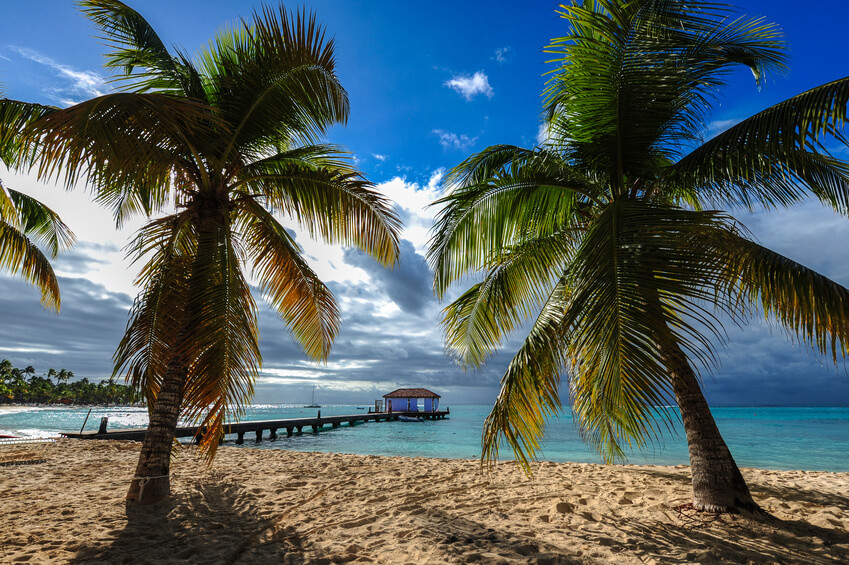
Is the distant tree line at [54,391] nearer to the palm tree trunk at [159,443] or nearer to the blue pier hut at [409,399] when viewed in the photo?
the blue pier hut at [409,399]

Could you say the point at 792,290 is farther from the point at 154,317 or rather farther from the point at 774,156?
the point at 154,317

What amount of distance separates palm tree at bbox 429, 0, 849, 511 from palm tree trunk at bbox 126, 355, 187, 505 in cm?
377

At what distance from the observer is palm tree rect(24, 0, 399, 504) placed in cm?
478

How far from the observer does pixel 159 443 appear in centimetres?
529

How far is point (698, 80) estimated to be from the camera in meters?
4.84

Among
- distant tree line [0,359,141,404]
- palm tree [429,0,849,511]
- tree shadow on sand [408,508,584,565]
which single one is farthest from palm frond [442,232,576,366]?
distant tree line [0,359,141,404]

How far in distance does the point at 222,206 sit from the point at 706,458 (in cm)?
697

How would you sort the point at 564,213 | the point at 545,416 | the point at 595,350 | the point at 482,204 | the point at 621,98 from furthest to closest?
the point at 564,213 < the point at 482,204 < the point at 545,416 < the point at 621,98 < the point at 595,350

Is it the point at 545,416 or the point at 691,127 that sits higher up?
the point at 691,127

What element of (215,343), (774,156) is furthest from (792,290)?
(215,343)

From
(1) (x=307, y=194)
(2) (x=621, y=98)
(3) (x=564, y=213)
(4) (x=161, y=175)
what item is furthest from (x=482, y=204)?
(4) (x=161, y=175)

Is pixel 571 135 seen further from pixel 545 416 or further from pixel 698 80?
pixel 545 416

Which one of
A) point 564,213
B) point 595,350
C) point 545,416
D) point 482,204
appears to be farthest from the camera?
point 564,213

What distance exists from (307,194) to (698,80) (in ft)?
17.4
